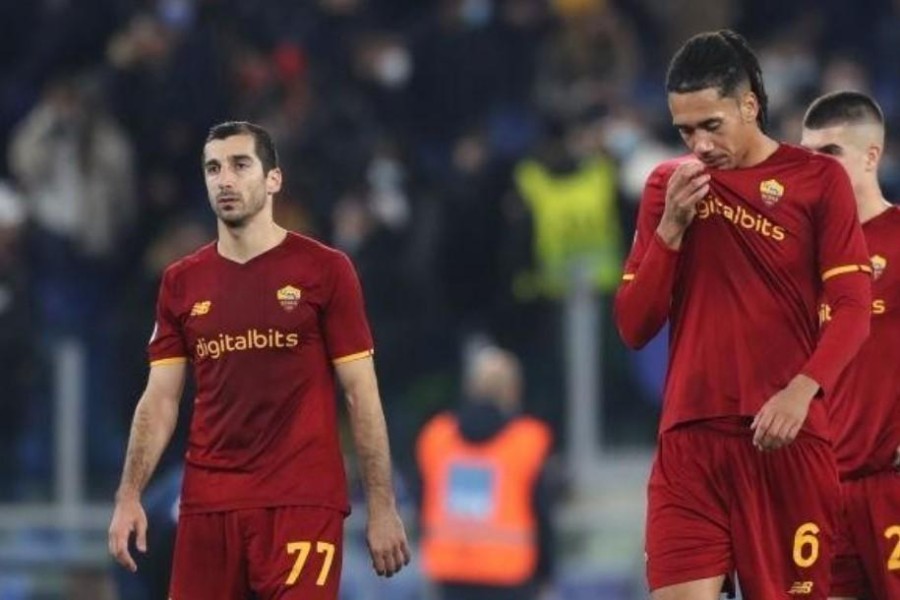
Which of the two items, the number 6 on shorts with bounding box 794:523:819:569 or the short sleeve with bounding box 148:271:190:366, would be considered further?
the short sleeve with bounding box 148:271:190:366

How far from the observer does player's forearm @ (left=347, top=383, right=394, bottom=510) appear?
8977mm

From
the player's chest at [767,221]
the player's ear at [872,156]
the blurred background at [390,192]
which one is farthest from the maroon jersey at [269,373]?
the blurred background at [390,192]

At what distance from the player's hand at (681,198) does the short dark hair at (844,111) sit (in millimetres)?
1292

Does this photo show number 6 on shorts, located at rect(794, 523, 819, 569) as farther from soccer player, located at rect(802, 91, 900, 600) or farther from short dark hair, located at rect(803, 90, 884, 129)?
short dark hair, located at rect(803, 90, 884, 129)

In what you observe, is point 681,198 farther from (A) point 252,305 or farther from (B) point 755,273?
(A) point 252,305

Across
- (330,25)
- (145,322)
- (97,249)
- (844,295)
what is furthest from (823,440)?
(330,25)

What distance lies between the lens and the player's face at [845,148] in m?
9.12

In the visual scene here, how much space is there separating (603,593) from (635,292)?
280 inches

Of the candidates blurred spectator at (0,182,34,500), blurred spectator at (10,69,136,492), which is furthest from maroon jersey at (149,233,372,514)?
blurred spectator at (10,69,136,492)

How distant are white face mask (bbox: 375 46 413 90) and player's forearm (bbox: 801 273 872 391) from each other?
9.32 meters

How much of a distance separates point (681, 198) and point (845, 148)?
140cm

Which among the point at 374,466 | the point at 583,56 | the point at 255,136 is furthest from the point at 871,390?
the point at 583,56

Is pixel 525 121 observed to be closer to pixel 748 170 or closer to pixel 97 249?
pixel 97 249

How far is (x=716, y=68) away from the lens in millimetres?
7992
